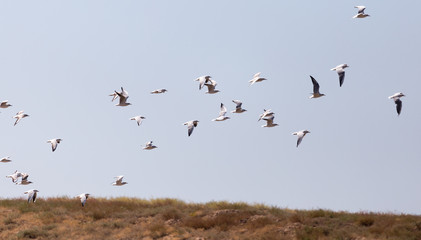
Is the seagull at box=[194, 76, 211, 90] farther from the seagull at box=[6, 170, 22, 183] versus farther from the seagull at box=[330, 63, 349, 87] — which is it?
the seagull at box=[6, 170, 22, 183]

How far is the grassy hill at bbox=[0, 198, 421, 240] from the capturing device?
29.7 m

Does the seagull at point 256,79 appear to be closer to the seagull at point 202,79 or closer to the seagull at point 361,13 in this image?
the seagull at point 202,79

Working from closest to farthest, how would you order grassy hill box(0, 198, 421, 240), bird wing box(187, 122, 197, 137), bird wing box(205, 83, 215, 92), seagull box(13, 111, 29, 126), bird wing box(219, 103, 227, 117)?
A: grassy hill box(0, 198, 421, 240) → bird wing box(187, 122, 197, 137) → bird wing box(205, 83, 215, 92) → bird wing box(219, 103, 227, 117) → seagull box(13, 111, 29, 126)

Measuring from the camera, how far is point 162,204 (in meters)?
37.8

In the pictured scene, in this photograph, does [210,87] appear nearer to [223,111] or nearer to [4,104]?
[223,111]

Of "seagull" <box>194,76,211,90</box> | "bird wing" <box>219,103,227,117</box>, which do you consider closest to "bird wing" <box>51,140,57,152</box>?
"seagull" <box>194,76,211,90</box>

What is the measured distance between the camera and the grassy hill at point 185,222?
1171 inches

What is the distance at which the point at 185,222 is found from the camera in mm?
32969

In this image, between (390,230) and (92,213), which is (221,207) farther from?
(390,230)

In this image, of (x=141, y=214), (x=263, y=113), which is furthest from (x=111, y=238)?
(x=263, y=113)

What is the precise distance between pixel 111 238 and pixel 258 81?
10187 millimetres

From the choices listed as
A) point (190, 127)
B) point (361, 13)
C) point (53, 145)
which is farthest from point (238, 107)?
point (53, 145)

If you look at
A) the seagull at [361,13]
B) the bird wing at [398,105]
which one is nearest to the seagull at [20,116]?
the seagull at [361,13]

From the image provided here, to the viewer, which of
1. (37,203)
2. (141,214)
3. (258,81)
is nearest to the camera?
(258,81)
